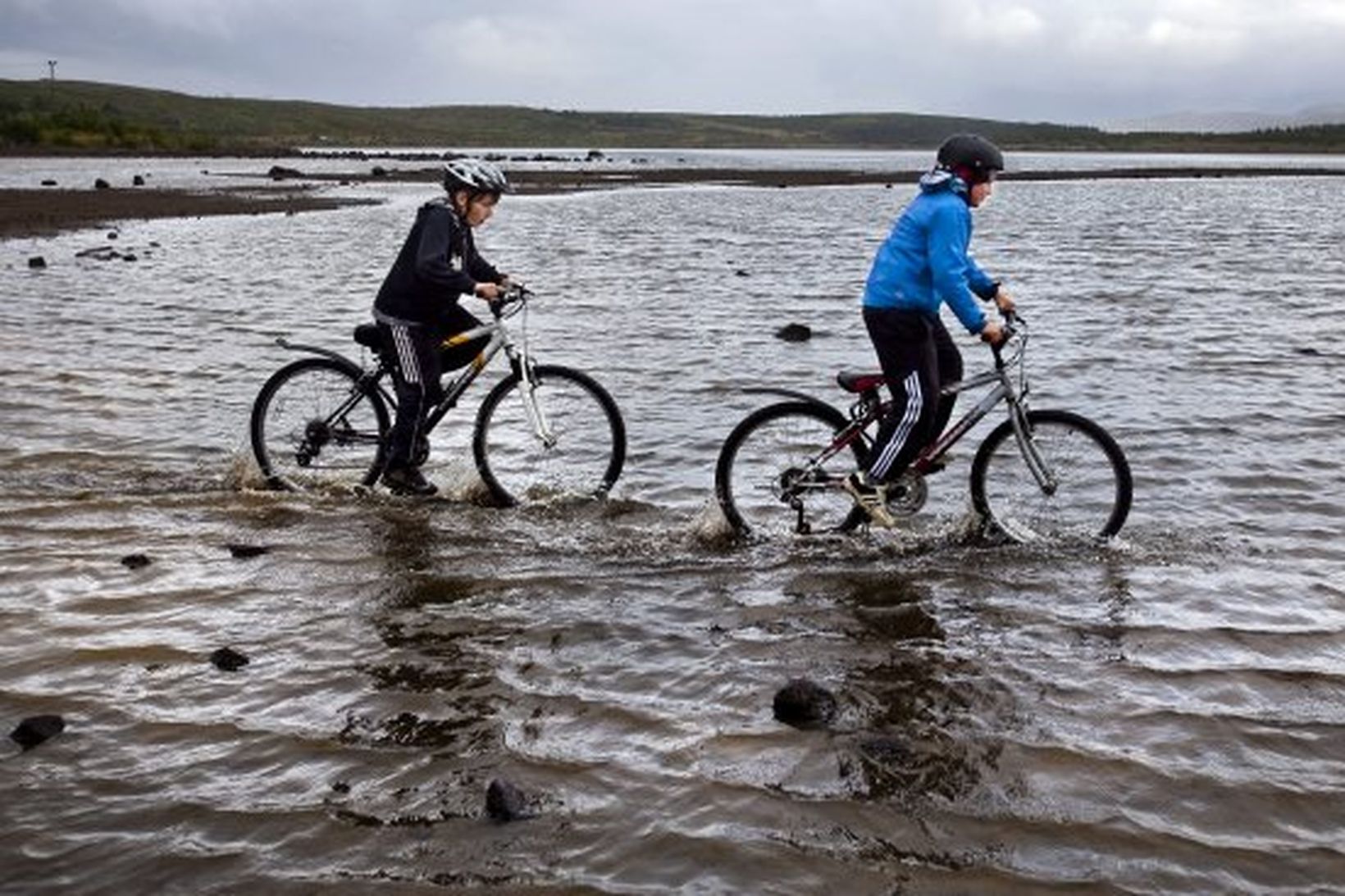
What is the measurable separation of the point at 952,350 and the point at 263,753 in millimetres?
5833

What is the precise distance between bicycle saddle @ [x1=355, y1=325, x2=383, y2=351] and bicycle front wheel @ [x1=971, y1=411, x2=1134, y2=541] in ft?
16.5

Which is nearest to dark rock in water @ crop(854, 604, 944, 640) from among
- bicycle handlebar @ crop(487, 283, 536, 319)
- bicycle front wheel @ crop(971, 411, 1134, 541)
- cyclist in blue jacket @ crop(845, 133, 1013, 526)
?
cyclist in blue jacket @ crop(845, 133, 1013, 526)

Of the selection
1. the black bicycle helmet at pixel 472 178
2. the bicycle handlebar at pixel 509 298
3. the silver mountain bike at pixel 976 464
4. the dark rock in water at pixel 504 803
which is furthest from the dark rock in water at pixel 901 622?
the black bicycle helmet at pixel 472 178

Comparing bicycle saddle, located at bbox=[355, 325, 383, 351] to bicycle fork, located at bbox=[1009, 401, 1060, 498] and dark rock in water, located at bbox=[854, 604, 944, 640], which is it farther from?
bicycle fork, located at bbox=[1009, 401, 1060, 498]

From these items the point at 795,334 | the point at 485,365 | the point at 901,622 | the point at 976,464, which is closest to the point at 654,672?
the point at 901,622

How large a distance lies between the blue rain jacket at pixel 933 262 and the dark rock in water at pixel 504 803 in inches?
192

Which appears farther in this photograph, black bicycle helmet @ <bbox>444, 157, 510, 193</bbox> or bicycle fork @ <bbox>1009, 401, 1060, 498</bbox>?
black bicycle helmet @ <bbox>444, 157, 510, 193</bbox>

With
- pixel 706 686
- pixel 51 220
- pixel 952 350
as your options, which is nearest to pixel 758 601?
pixel 706 686

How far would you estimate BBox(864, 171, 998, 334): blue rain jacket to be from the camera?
351 inches

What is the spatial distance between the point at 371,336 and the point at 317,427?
104 centimetres

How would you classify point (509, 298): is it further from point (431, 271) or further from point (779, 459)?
point (779, 459)

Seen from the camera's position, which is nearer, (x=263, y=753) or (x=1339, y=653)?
(x=263, y=753)

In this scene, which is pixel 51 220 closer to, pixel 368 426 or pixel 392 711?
pixel 368 426

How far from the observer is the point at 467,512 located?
1073 centimetres
